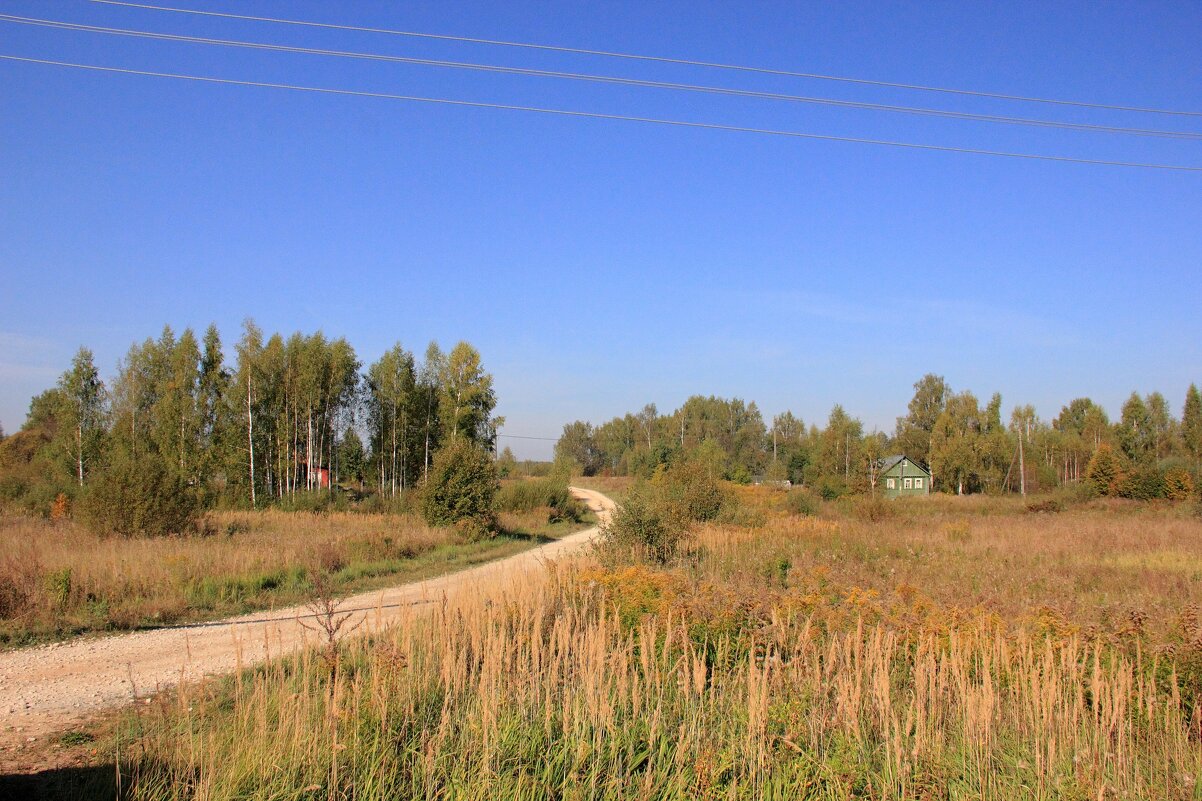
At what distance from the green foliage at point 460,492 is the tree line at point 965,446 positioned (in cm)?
2688

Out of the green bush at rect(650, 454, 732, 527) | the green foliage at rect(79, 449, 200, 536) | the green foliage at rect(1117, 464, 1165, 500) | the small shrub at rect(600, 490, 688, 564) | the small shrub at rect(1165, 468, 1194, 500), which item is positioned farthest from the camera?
the green foliage at rect(1117, 464, 1165, 500)

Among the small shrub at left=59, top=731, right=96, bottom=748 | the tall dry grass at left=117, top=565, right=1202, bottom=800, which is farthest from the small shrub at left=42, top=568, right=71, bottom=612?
the tall dry grass at left=117, top=565, right=1202, bottom=800

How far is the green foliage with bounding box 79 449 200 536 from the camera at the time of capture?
63.4 ft

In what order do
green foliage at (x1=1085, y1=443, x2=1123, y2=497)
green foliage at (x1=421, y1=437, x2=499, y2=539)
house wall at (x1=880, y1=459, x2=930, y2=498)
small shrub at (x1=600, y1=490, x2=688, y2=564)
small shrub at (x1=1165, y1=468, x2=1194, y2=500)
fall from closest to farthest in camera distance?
small shrub at (x1=600, y1=490, x2=688, y2=564), green foliage at (x1=421, y1=437, x2=499, y2=539), small shrub at (x1=1165, y1=468, x2=1194, y2=500), green foliage at (x1=1085, y1=443, x2=1123, y2=497), house wall at (x1=880, y1=459, x2=930, y2=498)

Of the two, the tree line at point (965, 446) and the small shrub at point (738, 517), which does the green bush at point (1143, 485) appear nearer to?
the tree line at point (965, 446)

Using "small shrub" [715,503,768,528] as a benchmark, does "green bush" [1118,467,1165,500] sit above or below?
below

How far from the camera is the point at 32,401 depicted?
7056 centimetres

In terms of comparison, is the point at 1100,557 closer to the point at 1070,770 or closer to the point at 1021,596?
the point at 1021,596

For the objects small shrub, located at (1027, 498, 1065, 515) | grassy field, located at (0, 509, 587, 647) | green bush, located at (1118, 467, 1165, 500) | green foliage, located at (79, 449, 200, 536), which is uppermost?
green foliage, located at (79, 449, 200, 536)

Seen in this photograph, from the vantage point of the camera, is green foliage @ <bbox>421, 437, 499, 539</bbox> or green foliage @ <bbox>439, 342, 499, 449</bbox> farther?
green foliage @ <bbox>439, 342, 499, 449</bbox>

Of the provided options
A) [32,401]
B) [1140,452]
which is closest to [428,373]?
[32,401]

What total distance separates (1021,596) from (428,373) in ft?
147

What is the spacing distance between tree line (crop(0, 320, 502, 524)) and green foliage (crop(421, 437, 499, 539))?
9.85m

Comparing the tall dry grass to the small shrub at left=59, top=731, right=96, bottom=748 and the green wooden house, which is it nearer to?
the small shrub at left=59, top=731, right=96, bottom=748
